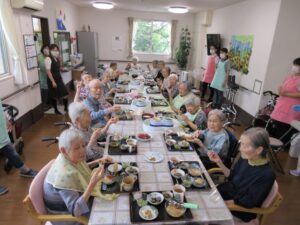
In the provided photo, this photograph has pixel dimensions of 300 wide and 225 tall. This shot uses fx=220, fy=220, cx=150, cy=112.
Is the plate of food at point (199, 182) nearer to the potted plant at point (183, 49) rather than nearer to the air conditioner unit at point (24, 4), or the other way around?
the air conditioner unit at point (24, 4)

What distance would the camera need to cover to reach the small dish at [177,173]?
1574mm

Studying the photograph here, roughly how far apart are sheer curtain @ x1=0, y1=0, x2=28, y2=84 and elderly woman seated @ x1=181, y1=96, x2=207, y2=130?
2860 mm

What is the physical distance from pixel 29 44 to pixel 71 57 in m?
2.74

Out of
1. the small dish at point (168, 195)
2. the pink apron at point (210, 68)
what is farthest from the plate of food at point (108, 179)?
the pink apron at point (210, 68)

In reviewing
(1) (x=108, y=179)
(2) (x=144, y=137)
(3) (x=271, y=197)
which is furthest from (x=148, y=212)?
(2) (x=144, y=137)

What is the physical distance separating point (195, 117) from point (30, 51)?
11.1 ft

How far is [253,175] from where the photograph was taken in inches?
60.4

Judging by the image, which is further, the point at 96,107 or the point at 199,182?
the point at 96,107

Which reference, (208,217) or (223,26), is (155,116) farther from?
(223,26)

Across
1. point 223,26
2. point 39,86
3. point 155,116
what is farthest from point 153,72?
point 155,116

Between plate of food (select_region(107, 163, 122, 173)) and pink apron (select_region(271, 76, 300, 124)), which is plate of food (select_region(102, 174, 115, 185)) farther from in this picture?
pink apron (select_region(271, 76, 300, 124))

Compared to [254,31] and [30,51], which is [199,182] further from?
[254,31]

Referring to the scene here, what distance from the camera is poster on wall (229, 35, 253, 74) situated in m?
4.78

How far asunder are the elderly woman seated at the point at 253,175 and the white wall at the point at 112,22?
301 inches
